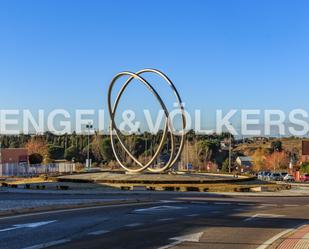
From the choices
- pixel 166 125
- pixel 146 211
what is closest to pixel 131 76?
pixel 166 125

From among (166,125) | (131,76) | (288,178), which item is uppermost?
(131,76)

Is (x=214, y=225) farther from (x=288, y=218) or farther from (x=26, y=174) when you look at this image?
(x=26, y=174)

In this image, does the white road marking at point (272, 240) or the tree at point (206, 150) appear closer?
the white road marking at point (272, 240)

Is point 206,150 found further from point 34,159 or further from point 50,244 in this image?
point 50,244

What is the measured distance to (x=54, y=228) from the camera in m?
14.9

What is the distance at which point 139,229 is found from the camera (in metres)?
15.0

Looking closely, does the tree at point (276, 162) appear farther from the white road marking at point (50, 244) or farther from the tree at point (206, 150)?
the white road marking at point (50, 244)

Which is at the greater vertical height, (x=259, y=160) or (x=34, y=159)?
(x=34, y=159)

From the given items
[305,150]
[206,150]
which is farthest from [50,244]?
[305,150]

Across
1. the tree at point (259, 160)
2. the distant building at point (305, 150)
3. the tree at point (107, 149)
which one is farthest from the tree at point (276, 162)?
the tree at point (107, 149)

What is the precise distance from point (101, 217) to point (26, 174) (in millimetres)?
57134

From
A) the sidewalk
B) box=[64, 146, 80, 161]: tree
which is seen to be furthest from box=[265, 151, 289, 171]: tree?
the sidewalk

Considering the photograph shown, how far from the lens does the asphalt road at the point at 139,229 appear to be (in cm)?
1223

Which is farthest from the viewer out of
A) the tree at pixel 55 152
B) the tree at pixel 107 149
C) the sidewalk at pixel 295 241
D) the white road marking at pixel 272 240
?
the tree at pixel 55 152
